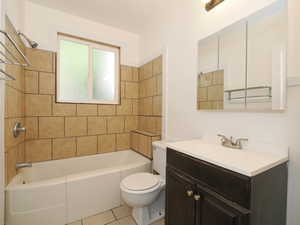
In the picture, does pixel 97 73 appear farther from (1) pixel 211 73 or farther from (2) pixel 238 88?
(2) pixel 238 88

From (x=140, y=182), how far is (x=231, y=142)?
3.09 ft

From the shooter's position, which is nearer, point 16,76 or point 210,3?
point 210,3

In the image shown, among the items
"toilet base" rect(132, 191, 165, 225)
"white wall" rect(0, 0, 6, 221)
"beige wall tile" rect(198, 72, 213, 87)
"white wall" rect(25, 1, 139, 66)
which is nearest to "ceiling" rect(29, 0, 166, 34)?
"white wall" rect(25, 1, 139, 66)

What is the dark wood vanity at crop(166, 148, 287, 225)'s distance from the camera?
2.31 ft

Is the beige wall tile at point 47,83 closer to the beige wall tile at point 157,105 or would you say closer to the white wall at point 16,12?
the white wall at point 16,12

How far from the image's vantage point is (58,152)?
2.04 meters

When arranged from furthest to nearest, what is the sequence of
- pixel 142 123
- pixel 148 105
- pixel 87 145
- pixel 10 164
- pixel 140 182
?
pixel 142 123
pixel 148 105
pixel 87 145
pixel 140 182
pixel 10 164

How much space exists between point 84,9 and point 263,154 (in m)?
2.53

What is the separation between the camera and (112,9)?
1946 millimetres

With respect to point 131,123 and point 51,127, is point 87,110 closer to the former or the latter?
point 51,127

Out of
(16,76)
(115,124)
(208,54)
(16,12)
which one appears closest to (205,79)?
(208,54)

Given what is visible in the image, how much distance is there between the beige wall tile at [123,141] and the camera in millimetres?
2482

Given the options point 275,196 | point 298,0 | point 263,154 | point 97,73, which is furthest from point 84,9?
point 275,196

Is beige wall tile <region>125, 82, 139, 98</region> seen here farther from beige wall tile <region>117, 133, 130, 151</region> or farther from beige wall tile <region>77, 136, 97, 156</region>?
beige wall tile <region>77, 136, 97, 156</region>
